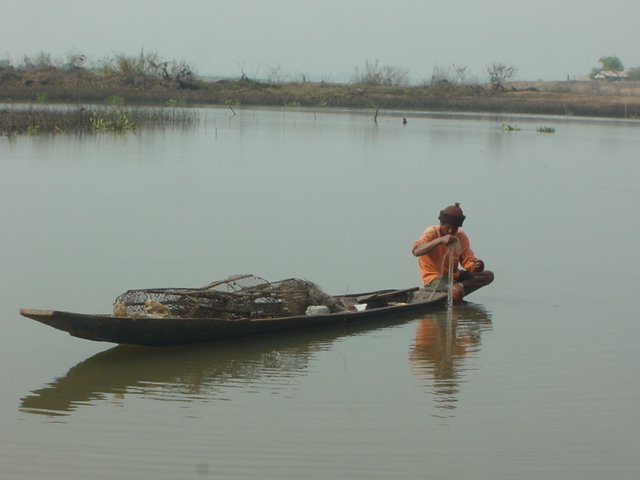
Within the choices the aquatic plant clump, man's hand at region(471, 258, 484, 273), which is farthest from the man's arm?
the aquatic plant clump

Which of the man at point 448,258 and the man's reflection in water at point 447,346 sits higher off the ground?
the man at point 448,258

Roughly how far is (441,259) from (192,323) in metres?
2.61

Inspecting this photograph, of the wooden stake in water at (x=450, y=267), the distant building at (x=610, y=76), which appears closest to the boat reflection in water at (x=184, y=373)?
the wooden stake in water at (x=450, y=267)

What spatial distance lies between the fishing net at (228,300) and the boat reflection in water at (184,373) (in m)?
0.20

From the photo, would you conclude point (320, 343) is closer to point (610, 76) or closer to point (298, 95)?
point (298, 95)

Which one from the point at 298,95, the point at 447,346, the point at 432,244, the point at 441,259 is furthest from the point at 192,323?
the point at 298,95

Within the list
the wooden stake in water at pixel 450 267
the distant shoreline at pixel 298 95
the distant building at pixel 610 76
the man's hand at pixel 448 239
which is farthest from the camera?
the distant building at pixel 610 76

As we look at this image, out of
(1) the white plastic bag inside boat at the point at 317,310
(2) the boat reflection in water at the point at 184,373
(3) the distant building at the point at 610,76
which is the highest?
(3) the distant building at the point at 610,76

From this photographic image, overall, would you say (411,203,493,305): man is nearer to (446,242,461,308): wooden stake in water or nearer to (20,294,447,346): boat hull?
(446,242,461,308): wooden stake in water

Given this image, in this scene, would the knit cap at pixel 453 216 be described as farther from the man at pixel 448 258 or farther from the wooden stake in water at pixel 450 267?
the wooden stake in water at pixel 450 267

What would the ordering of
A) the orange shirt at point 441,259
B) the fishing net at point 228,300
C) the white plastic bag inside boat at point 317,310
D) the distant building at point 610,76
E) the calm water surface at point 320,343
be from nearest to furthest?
the calm water surface at point 320,343
the fishing net at point 228,300
the white plastic bag inside boat at point 317,310
the orange shirt at point 441,259
the distant building at point 610,76

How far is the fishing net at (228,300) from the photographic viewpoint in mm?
5660

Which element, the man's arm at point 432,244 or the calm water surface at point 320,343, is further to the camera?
the man's arm at point 432,244

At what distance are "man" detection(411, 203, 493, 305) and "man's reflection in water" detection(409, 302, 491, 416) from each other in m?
0.24
